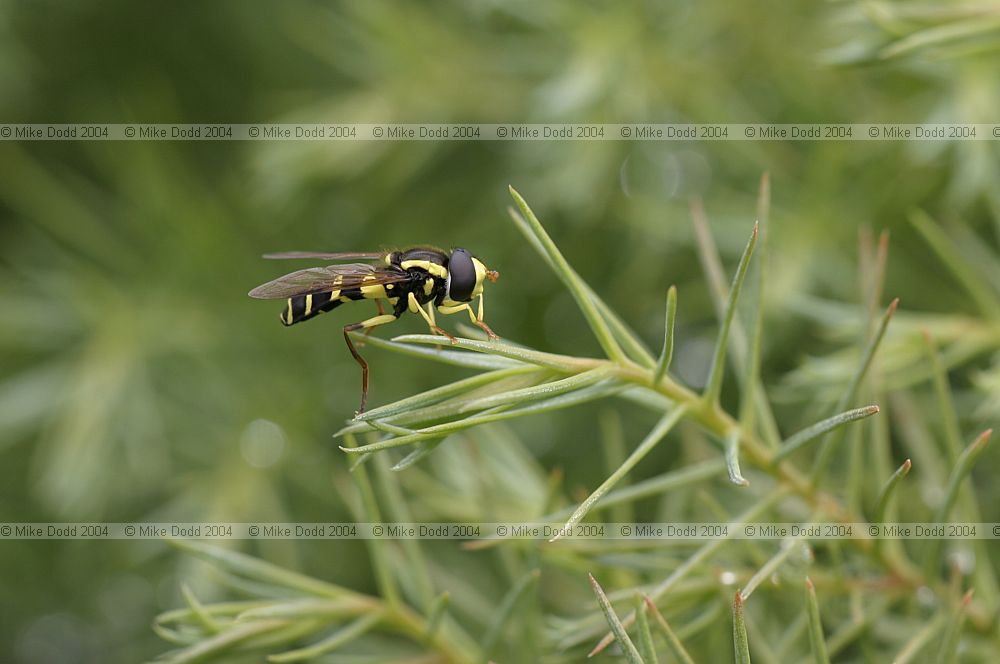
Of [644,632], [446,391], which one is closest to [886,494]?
[644,632]

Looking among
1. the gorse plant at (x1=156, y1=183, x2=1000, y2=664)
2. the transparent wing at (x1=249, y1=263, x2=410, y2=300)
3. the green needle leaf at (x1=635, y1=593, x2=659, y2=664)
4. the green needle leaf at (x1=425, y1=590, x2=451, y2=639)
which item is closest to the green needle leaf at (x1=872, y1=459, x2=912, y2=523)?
the gorse plant at (x1=156, y1=183, x2=1000, y2=664)

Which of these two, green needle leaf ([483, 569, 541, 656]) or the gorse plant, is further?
green needle leaf ([483, 569, 541, 656])

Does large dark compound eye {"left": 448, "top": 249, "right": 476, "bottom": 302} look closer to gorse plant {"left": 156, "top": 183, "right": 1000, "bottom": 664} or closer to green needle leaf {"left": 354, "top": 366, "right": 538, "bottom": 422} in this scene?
gorse plant {"left": 156, "top": 183, "right": 1000, "bottom": 664}

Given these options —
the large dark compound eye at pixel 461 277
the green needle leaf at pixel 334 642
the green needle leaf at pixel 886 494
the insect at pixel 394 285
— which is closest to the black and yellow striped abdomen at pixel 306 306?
the insect at pixel 394 285

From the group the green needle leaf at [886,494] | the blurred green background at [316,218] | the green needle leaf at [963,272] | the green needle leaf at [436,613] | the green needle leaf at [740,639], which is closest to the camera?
the green needle leaf at [740,639]

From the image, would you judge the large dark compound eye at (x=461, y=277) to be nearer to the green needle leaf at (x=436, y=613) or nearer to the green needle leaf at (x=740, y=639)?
the green needle leaf at (x=436, y=613)

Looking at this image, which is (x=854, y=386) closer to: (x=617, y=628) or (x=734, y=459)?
(x=734, y=459)

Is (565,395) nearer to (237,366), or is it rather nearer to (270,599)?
(270,599)
